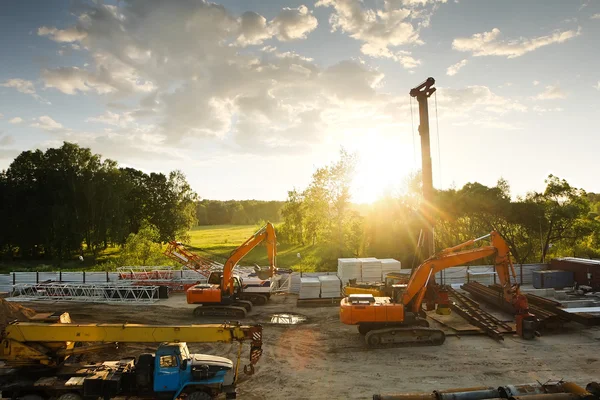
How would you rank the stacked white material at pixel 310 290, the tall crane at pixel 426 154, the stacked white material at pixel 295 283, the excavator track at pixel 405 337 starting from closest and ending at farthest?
the excavator track at pixel 405 337
the tall crane at pixel 426 154
the stacked white material at pixel 310 290
the stacked white material at pixel 295 283

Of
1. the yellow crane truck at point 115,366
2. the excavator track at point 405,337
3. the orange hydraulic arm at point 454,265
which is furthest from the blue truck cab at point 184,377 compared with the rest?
the orange hydraulic arm at point 454,265

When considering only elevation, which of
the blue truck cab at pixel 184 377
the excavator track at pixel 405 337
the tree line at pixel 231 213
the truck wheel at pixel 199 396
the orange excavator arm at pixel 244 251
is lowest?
the excavator track at pixel 405 337

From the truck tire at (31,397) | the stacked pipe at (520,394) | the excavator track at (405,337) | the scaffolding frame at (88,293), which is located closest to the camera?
the stacked pipe at (520,394)

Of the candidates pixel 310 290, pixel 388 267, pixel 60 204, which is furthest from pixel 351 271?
pixel 60 204

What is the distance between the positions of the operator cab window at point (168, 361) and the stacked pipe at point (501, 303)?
55.8 feet

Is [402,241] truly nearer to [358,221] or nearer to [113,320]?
[358,221]

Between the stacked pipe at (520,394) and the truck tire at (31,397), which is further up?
the stacked pipe at (520,394)

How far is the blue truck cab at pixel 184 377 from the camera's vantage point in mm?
10875

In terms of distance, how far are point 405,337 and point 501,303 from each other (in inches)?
330

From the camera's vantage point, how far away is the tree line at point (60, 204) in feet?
150

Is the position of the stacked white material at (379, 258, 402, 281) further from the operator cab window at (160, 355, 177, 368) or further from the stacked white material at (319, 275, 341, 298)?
the operator cab window at (160, 355, 177, 368)

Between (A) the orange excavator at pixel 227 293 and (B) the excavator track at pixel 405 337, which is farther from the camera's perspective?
(A) the orange excavator at pixel 227 293

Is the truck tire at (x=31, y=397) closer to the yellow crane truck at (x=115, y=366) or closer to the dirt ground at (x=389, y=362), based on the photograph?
the yellow crane truck at (x=115, y=366)

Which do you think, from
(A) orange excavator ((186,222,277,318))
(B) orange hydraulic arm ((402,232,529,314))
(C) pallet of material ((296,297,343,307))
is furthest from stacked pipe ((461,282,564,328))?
(A) orange excavator ((186,222,277,318))
